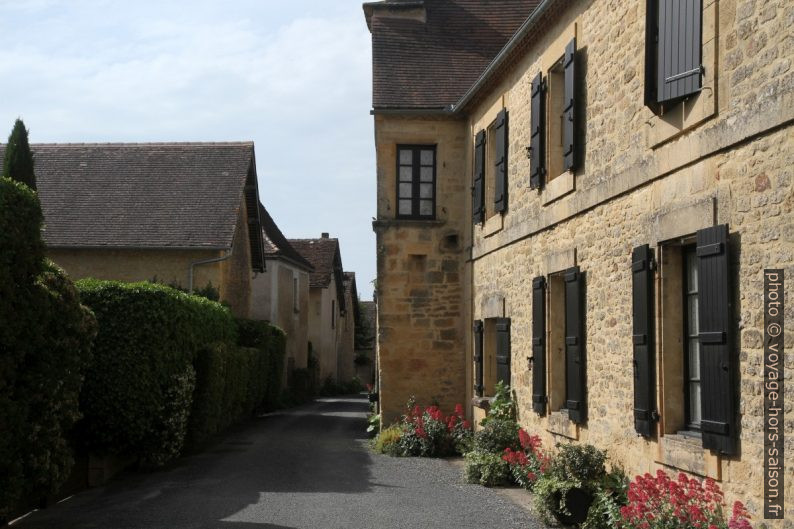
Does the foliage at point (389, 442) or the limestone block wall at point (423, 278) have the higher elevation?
the limestone block wall at point (423, 278)

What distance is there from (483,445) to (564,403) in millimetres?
1572

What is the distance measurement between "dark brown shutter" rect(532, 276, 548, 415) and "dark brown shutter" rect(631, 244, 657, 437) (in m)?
3.07

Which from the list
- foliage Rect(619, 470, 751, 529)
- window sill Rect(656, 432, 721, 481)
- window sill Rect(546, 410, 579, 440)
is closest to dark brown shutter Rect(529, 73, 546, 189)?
window sill Rect(546, 410, 579, 440)

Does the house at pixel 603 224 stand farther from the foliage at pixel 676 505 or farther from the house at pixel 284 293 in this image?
the house at pixel 284 293

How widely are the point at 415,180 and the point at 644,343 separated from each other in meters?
9.46

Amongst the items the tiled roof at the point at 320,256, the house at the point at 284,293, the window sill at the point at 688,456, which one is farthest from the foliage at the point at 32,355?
the tiled roof at the point at 320,256

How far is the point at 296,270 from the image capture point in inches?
1401

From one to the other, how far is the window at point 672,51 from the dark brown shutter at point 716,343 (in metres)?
1.29

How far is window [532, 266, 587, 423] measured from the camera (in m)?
10.3

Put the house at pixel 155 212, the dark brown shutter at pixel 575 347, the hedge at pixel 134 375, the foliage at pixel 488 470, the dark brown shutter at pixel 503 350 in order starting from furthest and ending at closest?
the house at pixel 155 212 → the dark brown shutter at pixel 503 350 → the hedge at pixel 134 375 → the foliage at pixel 488 470 → the dark brown shutter at pixel 575 347

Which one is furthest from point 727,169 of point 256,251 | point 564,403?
point 256,251

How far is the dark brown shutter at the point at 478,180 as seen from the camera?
15391 millimetres

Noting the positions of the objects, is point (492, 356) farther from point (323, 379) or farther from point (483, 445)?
point (323, 379)

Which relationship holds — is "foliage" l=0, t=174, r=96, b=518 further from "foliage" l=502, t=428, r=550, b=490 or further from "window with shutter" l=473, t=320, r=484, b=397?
"window with shutter" l=473, t=320, r=484, b=397
